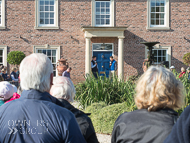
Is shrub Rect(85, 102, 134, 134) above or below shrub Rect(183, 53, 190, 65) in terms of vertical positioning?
below

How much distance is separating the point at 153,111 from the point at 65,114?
729mm

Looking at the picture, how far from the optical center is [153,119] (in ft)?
7.11

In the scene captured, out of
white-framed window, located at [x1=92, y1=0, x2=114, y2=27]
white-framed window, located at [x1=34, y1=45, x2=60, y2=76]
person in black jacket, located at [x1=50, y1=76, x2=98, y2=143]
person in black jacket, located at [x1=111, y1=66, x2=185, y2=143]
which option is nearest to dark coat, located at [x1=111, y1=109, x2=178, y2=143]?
person in black jacket, located at [x1=111, y1=66, x2=185, y2=143]

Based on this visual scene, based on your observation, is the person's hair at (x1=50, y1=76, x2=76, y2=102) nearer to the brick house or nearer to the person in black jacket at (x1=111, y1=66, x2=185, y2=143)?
the person in black jacket at (x1=111, y1=66, x2=185, y2=143)

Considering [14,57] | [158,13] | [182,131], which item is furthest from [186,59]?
[182,131]

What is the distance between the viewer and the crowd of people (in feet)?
6.14

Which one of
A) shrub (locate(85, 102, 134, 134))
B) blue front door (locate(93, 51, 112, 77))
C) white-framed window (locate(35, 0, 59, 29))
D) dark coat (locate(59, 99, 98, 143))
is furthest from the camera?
blue front door (locate(93, 51, 112, 77))

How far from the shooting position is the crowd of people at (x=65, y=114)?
1.87 meters

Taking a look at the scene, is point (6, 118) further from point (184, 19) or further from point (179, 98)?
point (184, 19)

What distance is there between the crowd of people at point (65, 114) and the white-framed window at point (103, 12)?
1619cm

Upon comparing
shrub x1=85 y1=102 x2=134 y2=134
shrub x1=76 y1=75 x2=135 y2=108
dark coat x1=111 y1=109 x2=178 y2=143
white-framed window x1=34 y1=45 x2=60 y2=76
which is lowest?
shrub x1=85 y1=102 x2=134 y2=134

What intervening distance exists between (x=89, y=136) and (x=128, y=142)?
1.19ft

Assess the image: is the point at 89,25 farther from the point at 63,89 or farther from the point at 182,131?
the point at 182,131

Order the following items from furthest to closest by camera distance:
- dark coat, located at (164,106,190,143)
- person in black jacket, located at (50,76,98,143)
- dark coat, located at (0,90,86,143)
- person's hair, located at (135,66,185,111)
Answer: person in black jacket, located at (50,76,98,143)
person's hair, located at (135,66,185,111)
dark coat, located at (0,90,86,143)
dark coat, located at (164,106,190,143)
